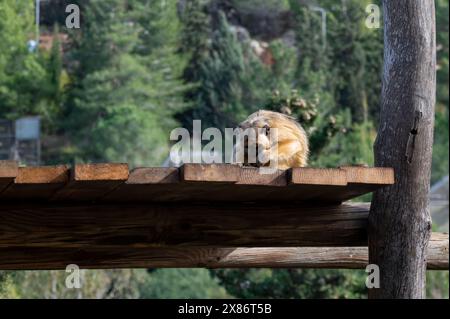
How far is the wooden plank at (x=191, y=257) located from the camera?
6074 millimetres

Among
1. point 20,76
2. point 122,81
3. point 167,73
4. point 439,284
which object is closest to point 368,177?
point 439,284

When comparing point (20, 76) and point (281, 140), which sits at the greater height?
point (20, 76)

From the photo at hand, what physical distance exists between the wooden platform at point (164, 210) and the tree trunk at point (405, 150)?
0.21 metres

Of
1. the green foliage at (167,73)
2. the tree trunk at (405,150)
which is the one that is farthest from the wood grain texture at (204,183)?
the green foliage at (167,73)

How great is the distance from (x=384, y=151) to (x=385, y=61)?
1.51ft

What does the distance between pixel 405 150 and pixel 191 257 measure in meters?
1.43

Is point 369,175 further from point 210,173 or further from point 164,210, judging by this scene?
point 164,210

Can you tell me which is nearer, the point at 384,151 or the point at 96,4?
the point at 384,151

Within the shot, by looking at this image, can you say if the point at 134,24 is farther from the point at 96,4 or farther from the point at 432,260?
the point at 432,260

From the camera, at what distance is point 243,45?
50.8 meters

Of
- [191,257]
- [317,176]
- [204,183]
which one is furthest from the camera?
[191,257]

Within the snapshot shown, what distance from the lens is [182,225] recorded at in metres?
5.95

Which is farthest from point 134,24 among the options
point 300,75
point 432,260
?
point 432,260
